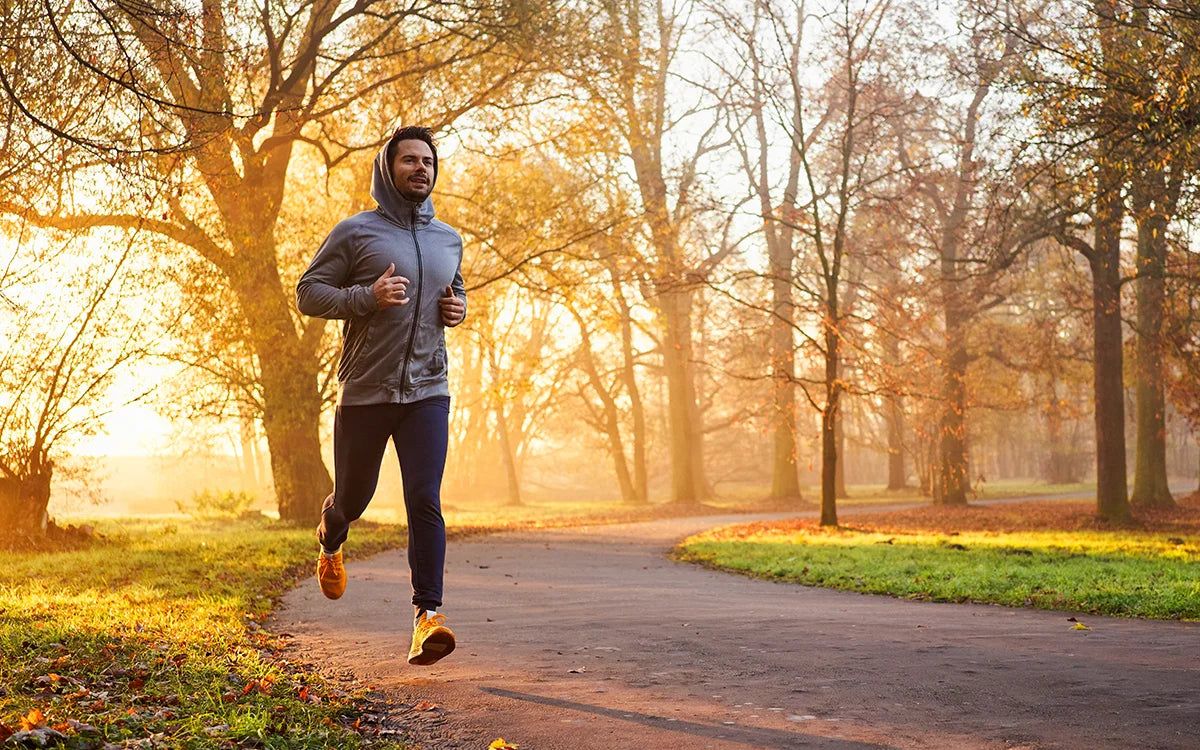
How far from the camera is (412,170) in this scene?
17.5ft

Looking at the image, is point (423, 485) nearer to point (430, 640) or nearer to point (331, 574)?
point (430, 640)

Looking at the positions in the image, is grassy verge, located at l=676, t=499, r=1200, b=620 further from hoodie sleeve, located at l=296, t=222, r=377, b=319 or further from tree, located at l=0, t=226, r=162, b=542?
tree, located at l=0, t=226, r=162, b=542

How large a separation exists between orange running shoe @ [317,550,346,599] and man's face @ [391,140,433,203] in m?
2.11

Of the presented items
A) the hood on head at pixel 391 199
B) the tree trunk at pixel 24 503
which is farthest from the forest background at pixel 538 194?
the hood on head at pixel 391 199

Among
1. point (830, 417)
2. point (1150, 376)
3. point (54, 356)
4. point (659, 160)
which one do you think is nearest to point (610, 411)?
point (659, 160)

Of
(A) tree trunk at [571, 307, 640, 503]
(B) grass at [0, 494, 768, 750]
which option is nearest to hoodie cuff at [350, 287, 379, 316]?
(B) grass at [0, 494, 768, 750]

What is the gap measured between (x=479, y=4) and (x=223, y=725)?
45.6 feet

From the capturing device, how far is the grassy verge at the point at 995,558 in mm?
9203

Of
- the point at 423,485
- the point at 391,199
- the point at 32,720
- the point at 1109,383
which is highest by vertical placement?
the point at 391,199

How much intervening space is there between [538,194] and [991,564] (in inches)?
440

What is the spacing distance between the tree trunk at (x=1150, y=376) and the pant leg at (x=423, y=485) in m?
18.6

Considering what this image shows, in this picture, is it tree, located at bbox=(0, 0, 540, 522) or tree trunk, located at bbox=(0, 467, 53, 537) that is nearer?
tree trunk, located at bbox=(0, 467, 53, 537)

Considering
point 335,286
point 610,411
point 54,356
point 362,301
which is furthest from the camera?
point 610,411

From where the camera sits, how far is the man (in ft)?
17.0
